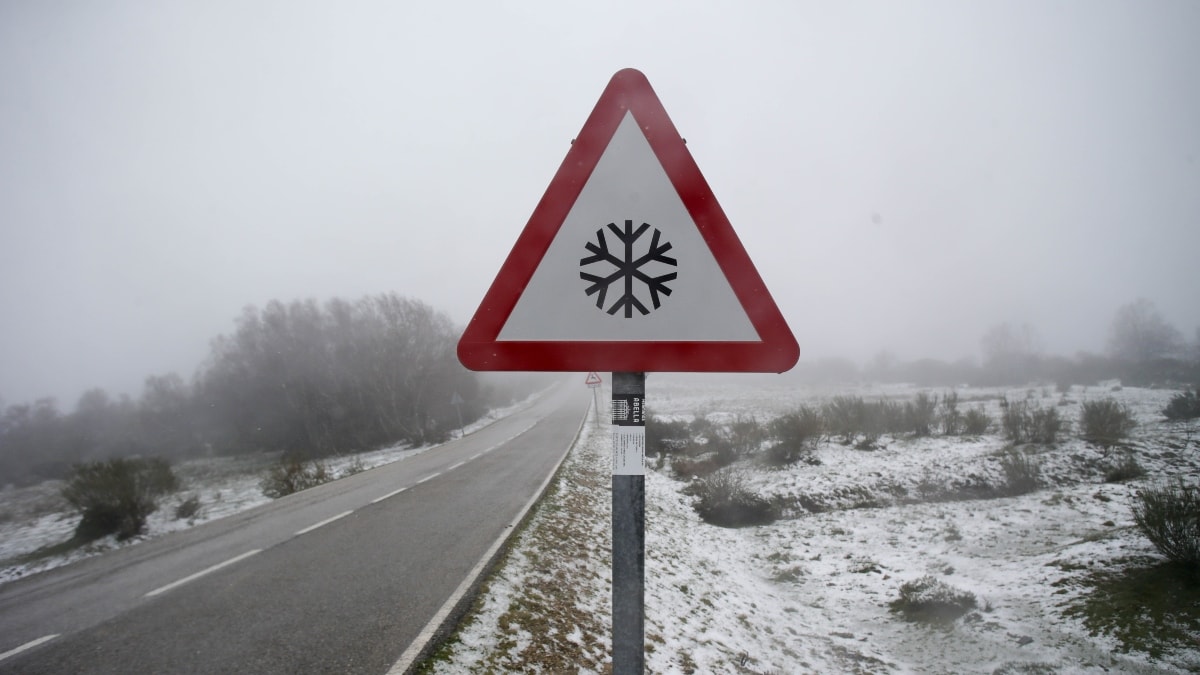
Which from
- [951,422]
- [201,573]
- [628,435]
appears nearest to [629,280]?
[628,435]

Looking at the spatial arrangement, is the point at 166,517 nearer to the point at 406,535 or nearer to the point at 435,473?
the point at 435,473

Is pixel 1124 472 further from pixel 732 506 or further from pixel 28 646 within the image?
pixel 28 646

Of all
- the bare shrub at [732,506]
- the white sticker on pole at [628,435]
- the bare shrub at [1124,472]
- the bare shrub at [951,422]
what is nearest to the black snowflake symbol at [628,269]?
the white sticker on pole at [628,435]

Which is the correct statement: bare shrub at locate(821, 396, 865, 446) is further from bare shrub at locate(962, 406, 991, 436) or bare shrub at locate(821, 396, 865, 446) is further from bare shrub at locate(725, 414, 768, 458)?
bare shrub at locate(962, 406, 991, 436)

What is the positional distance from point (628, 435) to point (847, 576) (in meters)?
8.36

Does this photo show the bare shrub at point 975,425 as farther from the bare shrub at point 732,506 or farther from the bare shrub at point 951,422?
the bare shrub at point 732,506

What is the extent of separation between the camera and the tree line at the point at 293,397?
30047 millimetres

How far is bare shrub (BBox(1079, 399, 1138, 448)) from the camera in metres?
13.2

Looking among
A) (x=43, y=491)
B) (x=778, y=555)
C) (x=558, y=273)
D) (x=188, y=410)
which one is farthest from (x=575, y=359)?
(x=188, y=410)

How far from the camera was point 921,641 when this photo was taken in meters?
5.60

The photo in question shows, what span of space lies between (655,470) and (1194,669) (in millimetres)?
10970

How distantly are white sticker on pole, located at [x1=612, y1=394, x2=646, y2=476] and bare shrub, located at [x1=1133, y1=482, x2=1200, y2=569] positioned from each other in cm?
801

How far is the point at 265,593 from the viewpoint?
4.68 metres

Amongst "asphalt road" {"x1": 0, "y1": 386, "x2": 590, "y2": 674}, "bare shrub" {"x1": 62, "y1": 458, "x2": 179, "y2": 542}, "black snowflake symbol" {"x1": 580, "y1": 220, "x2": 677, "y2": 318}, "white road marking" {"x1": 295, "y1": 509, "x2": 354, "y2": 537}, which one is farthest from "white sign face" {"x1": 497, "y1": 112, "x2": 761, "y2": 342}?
"bare shrub" {"x1": 62, "y1": 458, "x2": 179, "y2": 542}
